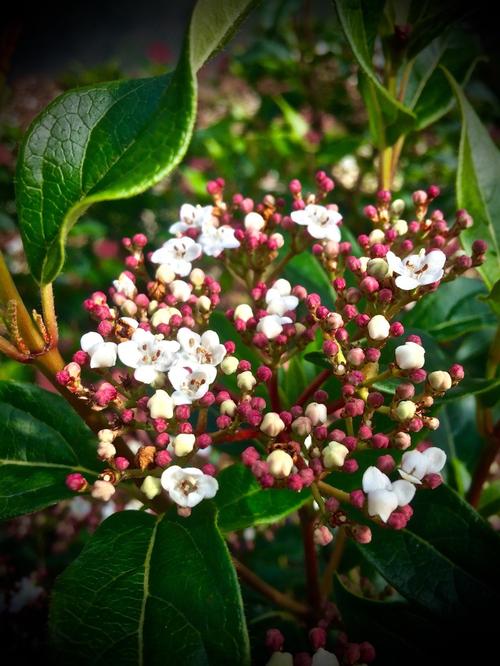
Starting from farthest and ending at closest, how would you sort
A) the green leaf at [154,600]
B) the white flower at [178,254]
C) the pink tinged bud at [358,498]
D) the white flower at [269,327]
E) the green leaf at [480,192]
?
the green leaf at [480,192]
the white flower at [178,254]
the white flower at [269,327]
the pink tinged bud at [358,498]
the green leaf at [154,600]

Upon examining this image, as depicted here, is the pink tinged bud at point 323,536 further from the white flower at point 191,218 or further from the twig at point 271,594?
the white flower at point 191,218

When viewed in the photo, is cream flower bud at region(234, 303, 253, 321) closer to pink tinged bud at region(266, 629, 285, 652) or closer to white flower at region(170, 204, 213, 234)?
white flower at region(170, 204, 213, 234)

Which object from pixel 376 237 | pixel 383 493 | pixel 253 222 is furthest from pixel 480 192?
pixel 383 493

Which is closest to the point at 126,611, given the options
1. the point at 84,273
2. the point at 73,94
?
the point at 73,94

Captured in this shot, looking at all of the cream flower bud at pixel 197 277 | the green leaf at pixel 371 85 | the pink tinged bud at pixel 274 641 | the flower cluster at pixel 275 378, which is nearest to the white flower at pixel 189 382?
→ the flower cluster at pixel 275 378

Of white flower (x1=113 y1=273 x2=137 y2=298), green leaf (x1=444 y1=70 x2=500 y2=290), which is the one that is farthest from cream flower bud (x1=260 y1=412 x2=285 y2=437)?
green leaf (x1=444 y1=70 x2=500 y2=290)

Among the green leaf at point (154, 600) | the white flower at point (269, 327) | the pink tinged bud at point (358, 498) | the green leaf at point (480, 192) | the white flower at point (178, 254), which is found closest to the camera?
the green leaf at point (154, 600)

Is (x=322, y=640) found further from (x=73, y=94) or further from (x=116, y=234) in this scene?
(x=116, y=234)
